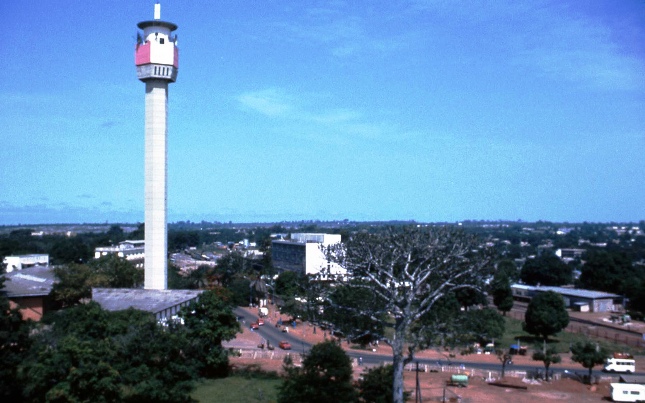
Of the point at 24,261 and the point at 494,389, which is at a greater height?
the point at 24,261

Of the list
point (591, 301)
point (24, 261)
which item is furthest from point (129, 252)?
point (591, 301)

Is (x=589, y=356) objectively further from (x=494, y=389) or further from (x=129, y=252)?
(x=129, y=252)

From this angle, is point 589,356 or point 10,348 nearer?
→ point 10,348

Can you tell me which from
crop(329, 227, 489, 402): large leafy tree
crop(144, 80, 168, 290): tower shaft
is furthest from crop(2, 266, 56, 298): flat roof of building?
crop(329, 227, 489, 402): large leafy tree

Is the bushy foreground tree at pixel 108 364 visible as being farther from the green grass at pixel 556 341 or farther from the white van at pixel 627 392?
the green grass at pixel 556 341

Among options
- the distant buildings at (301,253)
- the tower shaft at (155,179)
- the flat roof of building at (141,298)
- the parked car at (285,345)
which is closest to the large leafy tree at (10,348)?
the flat roof of building at (141,298)
